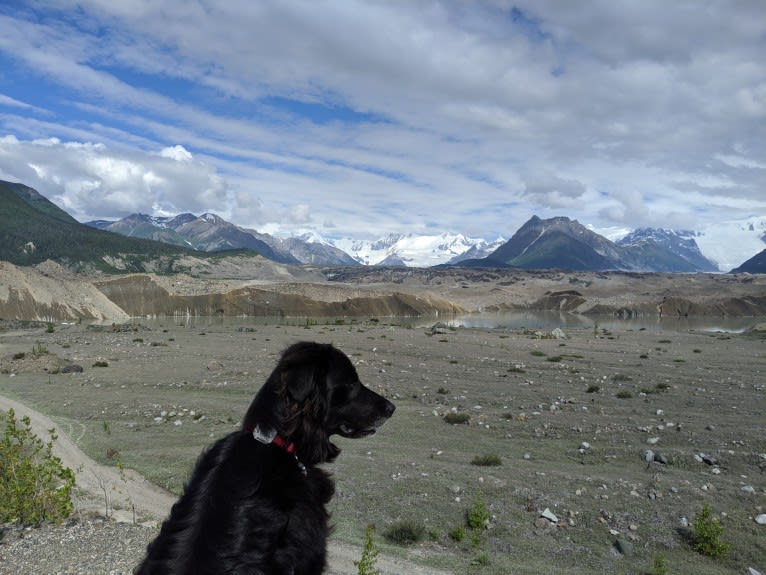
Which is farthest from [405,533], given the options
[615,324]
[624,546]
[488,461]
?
[615,324]

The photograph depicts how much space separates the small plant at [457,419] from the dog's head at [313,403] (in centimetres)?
1391

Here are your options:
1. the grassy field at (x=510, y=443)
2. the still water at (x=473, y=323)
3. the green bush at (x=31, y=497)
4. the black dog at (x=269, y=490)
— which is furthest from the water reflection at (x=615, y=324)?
the black dog at (x=269, y=490)

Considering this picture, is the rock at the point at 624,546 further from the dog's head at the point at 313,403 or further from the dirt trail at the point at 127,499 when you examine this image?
the dog's head at the point at 313,403

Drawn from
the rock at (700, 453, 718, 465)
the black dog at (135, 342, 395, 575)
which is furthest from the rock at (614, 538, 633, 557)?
the black dog at (135, 342, 395, 575)

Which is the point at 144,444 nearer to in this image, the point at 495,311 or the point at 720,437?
the point at 720,437

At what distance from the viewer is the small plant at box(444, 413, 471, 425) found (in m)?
17.9

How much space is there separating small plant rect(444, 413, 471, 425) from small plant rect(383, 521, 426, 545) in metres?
8.46

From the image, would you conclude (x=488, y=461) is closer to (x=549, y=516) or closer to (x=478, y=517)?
(x=549, y=516)

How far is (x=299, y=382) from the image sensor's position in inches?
159

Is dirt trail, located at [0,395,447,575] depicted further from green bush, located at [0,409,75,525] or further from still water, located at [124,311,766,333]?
still water, located at [124,311,766,333]

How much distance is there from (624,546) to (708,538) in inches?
56.4

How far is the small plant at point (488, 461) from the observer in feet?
43.6

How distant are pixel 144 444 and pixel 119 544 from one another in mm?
8423

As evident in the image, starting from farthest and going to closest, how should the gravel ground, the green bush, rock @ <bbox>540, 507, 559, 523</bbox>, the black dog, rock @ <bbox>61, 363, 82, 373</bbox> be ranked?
rock @ <bbox>61, 363, 82, 373</bbox> < rock @ <bbox>540, 507, 559, 523</bbox> < the green bush < the gravel ground < the black dog
